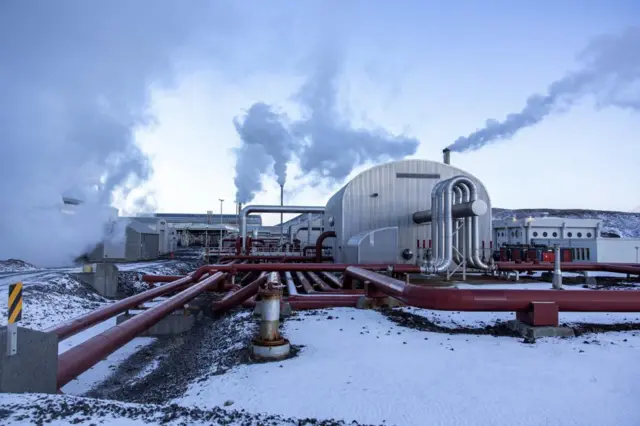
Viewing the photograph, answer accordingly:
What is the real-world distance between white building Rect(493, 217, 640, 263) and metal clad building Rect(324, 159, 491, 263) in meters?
9.33

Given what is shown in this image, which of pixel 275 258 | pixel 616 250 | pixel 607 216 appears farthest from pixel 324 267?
pixel 607 216

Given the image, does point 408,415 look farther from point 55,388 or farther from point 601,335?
point 601,335

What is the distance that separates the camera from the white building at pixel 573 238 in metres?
26.9

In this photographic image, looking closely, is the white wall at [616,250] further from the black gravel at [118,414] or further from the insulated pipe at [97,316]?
the black gravel at [118,414]

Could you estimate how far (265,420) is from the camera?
3.73 m

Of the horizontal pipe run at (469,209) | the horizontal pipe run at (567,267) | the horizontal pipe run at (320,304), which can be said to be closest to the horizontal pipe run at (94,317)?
the horizontal pipe run at (320,304)

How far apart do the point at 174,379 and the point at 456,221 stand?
480 inches

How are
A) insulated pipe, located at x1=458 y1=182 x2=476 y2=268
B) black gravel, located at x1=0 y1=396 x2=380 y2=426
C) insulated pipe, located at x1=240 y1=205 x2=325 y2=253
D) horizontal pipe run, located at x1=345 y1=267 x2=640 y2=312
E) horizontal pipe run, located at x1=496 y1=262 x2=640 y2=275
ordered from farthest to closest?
insulated pipe, located at x1=240 y1=205 x2=325 y2=253, horizontal pipe run, located at x1=496 y1=262 x2=640 y2=275, insulated pipe, located at x1=458 y1=182 x2=476 y2=268, horizontal pipe run, located at x1=345 y1=267 x2=640 y2=312, black gravel, located at x1=0 y1=396 x2=380 y2=426

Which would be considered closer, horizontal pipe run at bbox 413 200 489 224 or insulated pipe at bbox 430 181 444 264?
horizontal pipe run at bbox 413 200 489 224

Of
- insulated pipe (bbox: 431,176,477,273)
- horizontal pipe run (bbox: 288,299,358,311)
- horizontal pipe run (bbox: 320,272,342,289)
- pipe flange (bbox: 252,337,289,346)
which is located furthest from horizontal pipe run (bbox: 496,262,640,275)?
pipe flange (bbox: 252,337,289,346)

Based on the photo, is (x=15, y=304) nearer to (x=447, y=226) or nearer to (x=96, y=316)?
(x=96, y=316)

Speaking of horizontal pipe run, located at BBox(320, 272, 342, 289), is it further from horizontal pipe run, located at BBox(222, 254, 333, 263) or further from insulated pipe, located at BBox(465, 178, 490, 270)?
horizontal pipe run, located at BBox(222, 254, 333, 263)

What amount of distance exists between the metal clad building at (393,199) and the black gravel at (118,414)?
16.1m

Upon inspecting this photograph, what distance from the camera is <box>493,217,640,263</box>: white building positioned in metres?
26.9
